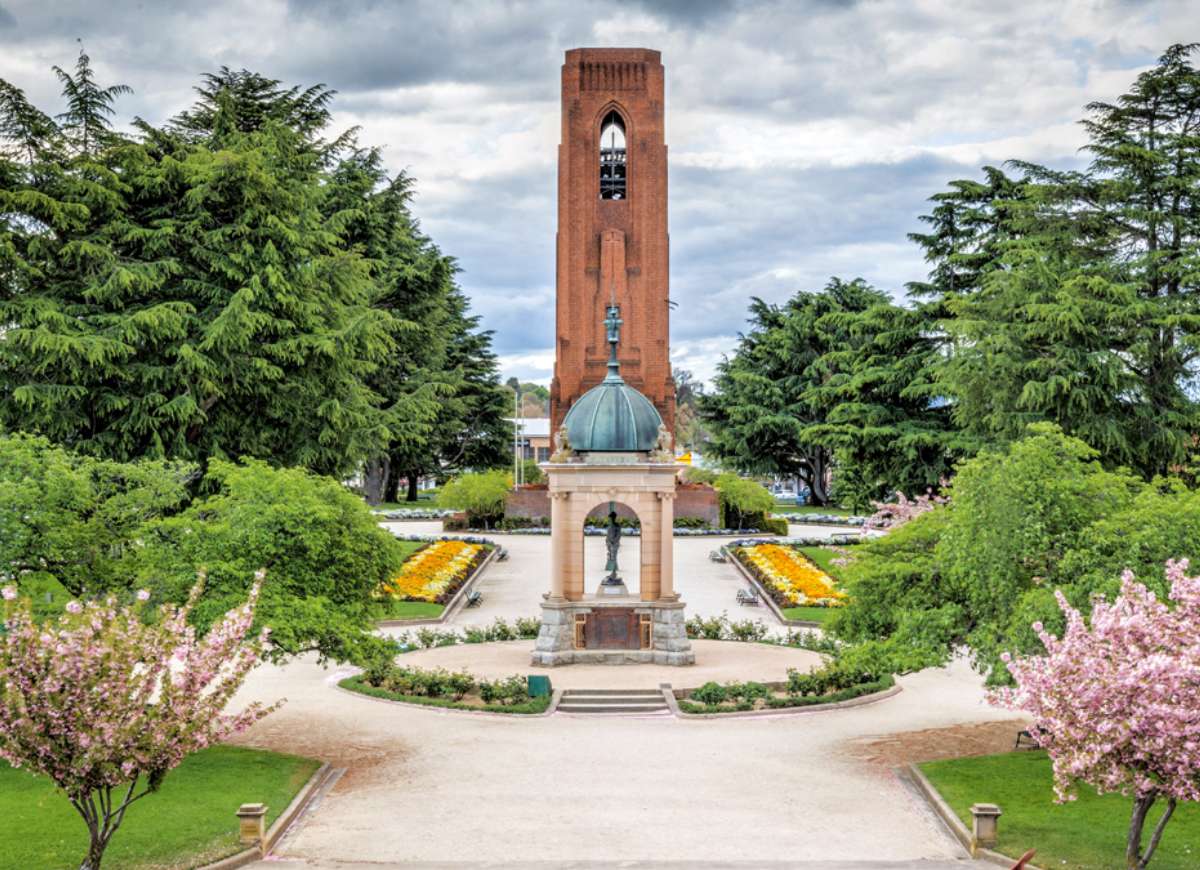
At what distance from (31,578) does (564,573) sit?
11.9 metres

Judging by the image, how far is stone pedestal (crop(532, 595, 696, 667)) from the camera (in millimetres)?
29406

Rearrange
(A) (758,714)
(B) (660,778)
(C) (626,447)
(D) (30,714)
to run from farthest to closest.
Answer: (C) (626,447)
(A) (758,714)
(B) (660,778)
(D) (30,714)

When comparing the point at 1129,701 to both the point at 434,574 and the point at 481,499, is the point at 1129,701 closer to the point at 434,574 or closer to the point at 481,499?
the point at 434,574

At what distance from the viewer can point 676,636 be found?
96.9 ft

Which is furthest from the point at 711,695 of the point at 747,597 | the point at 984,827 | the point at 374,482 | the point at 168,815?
the point at 374,482

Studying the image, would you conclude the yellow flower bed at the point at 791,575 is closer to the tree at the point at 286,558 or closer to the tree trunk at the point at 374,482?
the tree at the point at 286,558

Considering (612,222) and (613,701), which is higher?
(612,222)

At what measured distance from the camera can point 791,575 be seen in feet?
144

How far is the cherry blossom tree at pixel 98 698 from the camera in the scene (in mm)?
13359

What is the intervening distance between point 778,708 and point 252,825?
11801 millimetres

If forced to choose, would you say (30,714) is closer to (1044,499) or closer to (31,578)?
(31,578)

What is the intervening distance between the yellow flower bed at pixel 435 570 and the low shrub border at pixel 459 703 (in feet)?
33.3

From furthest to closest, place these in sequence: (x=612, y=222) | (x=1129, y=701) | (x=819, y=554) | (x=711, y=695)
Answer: (x=612, y=222)
(x=819, y=554)
(x=711, y=695)
(x=1129, y=701)

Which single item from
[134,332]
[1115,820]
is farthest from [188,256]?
[1115,820]
